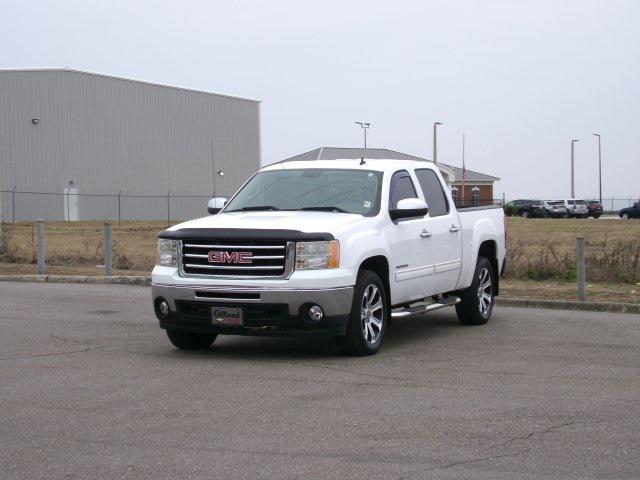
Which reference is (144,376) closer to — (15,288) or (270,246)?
(270,246)

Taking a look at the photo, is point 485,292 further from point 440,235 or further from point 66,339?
point 66,339

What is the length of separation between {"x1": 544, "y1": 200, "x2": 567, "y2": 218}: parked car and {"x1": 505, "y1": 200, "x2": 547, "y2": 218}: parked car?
0.37 meters

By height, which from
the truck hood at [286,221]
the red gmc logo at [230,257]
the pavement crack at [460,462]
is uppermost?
the truck hood at [286,221]

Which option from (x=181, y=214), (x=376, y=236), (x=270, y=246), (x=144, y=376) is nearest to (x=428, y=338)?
(x=376, y=236)

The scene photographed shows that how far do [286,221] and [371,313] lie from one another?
4.08 feet

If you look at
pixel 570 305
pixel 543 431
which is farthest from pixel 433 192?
pixel 543 431

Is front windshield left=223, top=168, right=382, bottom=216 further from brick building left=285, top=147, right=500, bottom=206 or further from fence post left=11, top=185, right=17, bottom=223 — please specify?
brick building left=285, top=147, right=500, bottom=206

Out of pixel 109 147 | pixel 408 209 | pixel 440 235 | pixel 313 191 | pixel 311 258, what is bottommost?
pixel 311 258

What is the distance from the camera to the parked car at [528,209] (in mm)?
81562

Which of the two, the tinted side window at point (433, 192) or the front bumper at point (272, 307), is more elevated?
the tinted side window at point (433, 192)

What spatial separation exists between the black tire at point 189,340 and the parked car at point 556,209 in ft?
232

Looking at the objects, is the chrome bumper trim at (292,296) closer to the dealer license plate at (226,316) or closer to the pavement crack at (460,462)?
the dealer license plate at (226,316)

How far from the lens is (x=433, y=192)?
42.3 feet

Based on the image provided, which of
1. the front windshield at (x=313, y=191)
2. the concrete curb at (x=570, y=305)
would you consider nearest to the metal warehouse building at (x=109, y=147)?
the concrete curb at (x=570, y=305)
